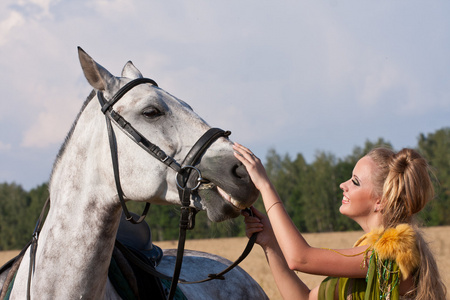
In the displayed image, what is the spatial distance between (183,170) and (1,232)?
61184 mm

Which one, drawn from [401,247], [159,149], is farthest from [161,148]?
[401,247]

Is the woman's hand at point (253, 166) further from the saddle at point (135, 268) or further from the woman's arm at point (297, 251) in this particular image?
the saddle at point (135, 268)

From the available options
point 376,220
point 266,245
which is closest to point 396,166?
point 376,220

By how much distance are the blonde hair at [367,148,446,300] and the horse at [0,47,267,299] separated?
71 centimetres

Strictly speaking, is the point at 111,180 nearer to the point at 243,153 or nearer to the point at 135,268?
the point at 243,153

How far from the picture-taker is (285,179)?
62375 mm

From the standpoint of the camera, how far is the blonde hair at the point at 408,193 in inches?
99.4

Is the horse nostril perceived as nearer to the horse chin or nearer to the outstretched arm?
the horse chin

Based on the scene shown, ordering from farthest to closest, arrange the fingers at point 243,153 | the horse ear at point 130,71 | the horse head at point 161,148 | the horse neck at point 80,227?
the horse ear at point 130,71
the horse neck at point 80,227
the horse head at point 161,148
the fingers at point 243,153

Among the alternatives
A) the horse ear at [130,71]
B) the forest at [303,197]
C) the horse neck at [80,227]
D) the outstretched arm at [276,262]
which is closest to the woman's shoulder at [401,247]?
the outstretched arm at [276,262]

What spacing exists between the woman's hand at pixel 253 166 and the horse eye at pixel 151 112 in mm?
560

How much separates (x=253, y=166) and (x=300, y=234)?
0.43m

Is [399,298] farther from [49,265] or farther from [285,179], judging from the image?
[285,179]

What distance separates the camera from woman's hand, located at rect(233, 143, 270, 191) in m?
2.55
